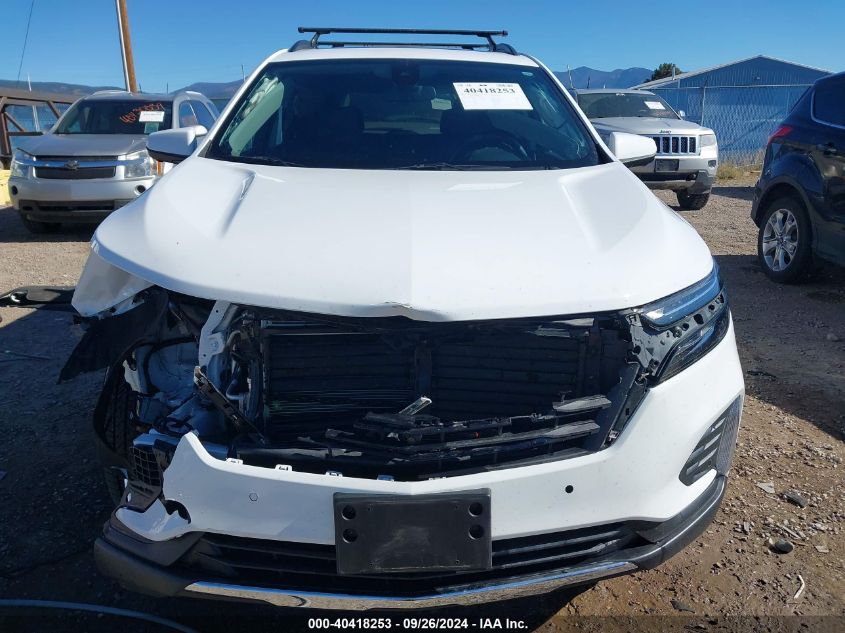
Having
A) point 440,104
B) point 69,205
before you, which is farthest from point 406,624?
point 69,205

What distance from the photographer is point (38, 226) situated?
26.8 feet

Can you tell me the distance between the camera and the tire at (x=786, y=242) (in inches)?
222

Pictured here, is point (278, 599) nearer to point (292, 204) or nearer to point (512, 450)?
point (512, 450)

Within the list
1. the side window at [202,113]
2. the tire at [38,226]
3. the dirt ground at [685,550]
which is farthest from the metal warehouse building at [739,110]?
the dirt ground at [685,550]

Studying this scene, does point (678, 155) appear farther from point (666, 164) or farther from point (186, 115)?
point (186, 115)

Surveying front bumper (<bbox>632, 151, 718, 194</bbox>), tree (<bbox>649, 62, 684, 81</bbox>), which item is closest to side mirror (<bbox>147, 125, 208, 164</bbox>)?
front bumper (<bbox>632, 151, 718, 194</bbox>)

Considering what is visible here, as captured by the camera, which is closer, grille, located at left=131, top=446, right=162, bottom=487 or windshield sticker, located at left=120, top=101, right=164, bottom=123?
grille, located at left=131, top=446, right=162, bottom=487

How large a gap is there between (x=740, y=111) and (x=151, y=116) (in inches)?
712

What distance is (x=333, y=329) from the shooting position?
6.22ft

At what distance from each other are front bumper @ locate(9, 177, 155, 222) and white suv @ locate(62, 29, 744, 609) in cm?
569

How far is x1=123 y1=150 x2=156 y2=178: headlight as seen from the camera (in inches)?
298

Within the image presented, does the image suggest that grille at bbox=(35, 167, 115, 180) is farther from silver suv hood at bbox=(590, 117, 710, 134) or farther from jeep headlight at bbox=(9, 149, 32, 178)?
silver suv hood at bbox=(590, 117, 710, 134)

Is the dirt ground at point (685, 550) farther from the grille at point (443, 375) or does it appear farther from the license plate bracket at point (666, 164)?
the license plate bracket at point (666, 164)

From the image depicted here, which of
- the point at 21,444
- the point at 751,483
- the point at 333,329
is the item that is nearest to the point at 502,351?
the point at 333,329
